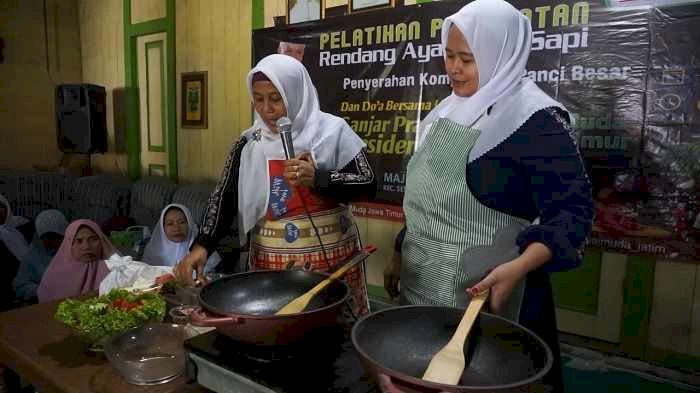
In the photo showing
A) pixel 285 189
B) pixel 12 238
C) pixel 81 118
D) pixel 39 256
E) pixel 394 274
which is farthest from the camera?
pixel 81 118

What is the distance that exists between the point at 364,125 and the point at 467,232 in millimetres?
1567

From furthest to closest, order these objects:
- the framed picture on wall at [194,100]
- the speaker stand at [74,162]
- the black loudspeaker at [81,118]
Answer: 1. the speaker stand at [74,162]
2. the black loudspeaker at [81,118]
3. the framed picture on wall at [194,100]

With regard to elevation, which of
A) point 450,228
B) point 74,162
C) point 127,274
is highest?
point 450,228

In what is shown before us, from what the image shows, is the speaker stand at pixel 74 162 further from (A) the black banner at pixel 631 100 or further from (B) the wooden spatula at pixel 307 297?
(B) the wooden spatula at pixel 307 297

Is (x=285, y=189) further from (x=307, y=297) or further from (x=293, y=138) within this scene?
(x=307, y=297)

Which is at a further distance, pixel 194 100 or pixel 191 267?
pixel 194 100

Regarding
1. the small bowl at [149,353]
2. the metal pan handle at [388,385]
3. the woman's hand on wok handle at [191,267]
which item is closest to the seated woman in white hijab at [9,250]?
the woman's hand on wok handle at [191,267]

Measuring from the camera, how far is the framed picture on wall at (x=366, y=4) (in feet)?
8.07

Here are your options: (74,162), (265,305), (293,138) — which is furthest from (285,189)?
(74,162)

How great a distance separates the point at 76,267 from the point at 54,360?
160 centimetres

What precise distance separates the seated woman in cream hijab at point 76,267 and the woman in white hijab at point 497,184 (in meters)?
1.88

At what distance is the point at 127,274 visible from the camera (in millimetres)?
1457

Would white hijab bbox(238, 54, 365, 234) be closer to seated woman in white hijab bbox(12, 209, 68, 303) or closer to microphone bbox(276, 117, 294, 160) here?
microphone bbox(276, 117, 294, 160)

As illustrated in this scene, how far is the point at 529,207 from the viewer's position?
97 centimetres
